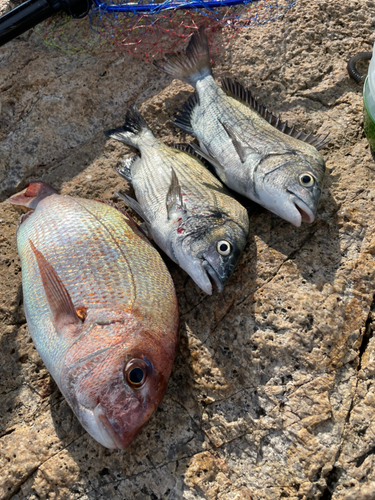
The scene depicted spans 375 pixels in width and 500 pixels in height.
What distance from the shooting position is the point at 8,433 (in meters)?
2.64

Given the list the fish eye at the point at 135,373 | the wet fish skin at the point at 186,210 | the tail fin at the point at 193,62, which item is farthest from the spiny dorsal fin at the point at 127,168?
the fish eye at the point at 135,373

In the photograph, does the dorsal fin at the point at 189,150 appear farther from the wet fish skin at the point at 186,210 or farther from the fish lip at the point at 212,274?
the fish lip at the point at 212,274

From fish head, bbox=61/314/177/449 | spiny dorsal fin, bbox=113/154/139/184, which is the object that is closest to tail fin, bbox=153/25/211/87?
spiny dorsal fin, bbox=113/154/139/184

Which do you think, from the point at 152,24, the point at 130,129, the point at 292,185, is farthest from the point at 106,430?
the point at 152,24

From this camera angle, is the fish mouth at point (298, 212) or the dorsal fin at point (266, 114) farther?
the dorsal fin at point (266, 114)

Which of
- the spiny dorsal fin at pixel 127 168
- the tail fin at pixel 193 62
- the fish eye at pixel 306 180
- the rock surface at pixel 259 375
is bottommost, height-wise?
the rock surface at pixel 259 375

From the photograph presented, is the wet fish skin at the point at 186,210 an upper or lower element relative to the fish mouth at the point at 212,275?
upper

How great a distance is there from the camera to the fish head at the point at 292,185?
8.83 ft

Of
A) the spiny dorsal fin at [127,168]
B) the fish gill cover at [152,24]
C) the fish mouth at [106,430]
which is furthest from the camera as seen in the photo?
the fish gill cover at [152,24]

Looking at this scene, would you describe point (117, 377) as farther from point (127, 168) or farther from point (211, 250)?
point (127, 168)

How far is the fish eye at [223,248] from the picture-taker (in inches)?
103

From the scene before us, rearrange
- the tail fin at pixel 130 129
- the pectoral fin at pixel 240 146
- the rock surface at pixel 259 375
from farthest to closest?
the tail fin at pixel 130 129 → the pectoral fin at pixel 240 146 → the rock surface at pixel 259 375

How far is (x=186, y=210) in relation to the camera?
2828 millimetres

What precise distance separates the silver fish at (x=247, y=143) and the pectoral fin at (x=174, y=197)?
15.2 inches
